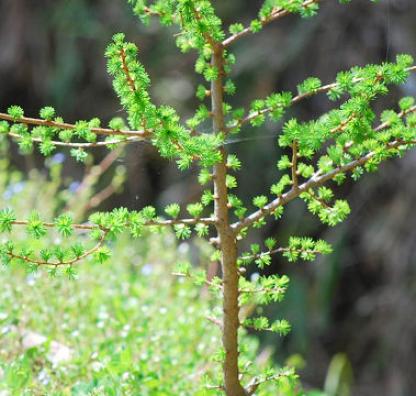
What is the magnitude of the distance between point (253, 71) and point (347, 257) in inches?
49.2

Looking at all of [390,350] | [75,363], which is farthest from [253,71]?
[75,363]

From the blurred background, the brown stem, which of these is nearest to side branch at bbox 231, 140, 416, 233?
the brown stem

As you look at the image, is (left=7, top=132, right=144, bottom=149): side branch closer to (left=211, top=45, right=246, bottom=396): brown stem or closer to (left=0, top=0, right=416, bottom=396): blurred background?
(left=211, top=45, right=246, bottom=396): brown stem

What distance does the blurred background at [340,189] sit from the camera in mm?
4242

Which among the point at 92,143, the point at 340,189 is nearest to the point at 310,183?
the point at 92,143

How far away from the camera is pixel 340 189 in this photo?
181 inches

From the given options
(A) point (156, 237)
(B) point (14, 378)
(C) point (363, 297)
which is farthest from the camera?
(C) point (363, 297)

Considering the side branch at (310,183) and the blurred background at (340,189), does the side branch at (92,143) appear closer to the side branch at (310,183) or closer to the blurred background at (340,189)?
the side branch at (310,183)

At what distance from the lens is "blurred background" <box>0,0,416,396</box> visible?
4.24 meters

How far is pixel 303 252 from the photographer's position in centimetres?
134

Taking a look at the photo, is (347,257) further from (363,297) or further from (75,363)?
(75,363)

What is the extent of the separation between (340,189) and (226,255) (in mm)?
3350

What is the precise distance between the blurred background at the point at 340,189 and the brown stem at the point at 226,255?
8.05 ft

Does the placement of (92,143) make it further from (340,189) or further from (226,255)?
(340,189)
